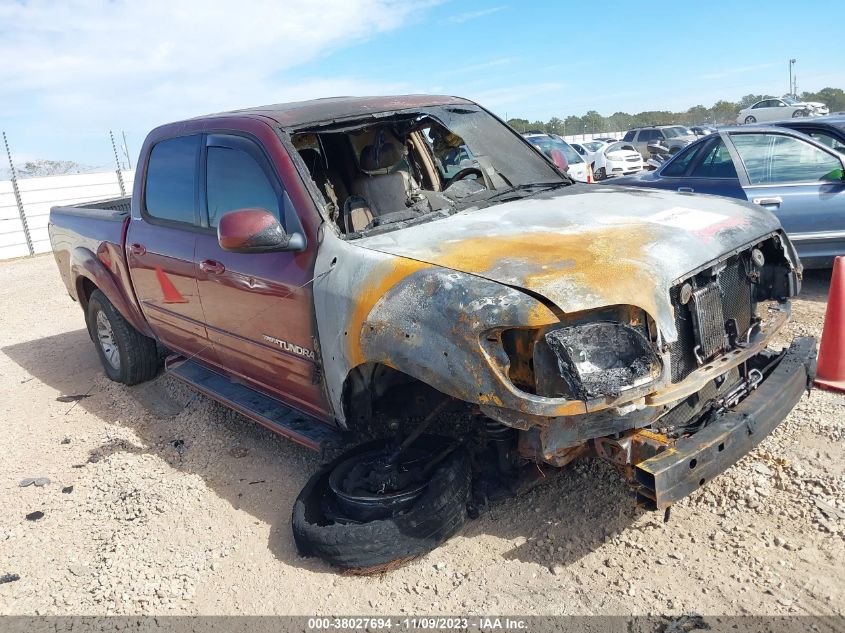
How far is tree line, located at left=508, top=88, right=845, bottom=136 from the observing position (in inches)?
2187

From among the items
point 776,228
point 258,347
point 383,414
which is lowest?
point 383,414

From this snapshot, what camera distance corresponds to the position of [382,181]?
422 cm

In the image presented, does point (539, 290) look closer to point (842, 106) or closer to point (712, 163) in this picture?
point (712, 163)

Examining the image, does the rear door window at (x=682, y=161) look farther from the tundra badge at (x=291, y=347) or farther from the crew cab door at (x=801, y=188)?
the tundra badge at (x=291, y=347)

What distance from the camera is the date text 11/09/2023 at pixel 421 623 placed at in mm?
2611

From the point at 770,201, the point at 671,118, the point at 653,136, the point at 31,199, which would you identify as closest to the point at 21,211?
the point at 31,199

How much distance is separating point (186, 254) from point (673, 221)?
2716mm

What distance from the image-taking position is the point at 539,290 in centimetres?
239

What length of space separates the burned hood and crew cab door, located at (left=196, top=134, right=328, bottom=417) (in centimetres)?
46

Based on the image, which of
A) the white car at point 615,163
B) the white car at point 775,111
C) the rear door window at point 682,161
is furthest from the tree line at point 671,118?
the rear door window at point 682,161

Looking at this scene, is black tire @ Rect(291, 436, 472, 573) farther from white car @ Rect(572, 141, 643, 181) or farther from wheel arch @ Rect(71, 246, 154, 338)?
white car @ Rect(572, 141, 643, 181)

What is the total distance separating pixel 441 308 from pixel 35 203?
16842 millimetres

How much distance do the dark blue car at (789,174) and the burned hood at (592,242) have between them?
3.23m

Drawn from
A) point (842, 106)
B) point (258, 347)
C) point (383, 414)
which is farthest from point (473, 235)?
point (842, 106)
